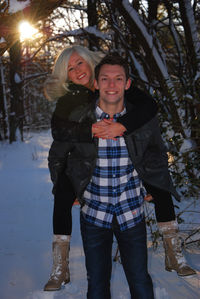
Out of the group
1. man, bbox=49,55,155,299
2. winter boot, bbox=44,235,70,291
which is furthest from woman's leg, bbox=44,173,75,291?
man, bbox=49,55,155,299

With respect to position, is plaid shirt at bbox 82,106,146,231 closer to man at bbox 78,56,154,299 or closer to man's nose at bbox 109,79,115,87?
A: man at bbox 78,56,154,299

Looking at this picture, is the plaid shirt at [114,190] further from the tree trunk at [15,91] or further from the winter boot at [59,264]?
the tree trunk at [15,91]

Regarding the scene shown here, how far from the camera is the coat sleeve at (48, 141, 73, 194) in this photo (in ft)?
6.34

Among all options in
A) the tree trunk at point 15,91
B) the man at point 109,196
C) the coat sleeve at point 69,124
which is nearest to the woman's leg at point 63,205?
the man at point 109,196

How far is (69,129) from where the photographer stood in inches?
75.6

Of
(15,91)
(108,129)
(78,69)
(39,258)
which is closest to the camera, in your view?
(108,129)

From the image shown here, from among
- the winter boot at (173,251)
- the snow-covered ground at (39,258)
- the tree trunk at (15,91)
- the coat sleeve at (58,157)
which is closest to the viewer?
the winter boot at (173,251)

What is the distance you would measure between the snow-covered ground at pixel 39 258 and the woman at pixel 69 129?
0.79m

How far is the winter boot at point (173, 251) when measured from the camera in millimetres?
1814

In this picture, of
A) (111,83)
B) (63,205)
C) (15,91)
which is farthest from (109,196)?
(15,91)

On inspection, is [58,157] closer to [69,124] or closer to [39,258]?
[69,124]

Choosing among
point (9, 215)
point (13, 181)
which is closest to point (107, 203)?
point (9, 215)

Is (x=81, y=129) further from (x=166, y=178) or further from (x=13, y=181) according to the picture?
(x=13, y=181)

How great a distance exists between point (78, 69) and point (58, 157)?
0.68 m
